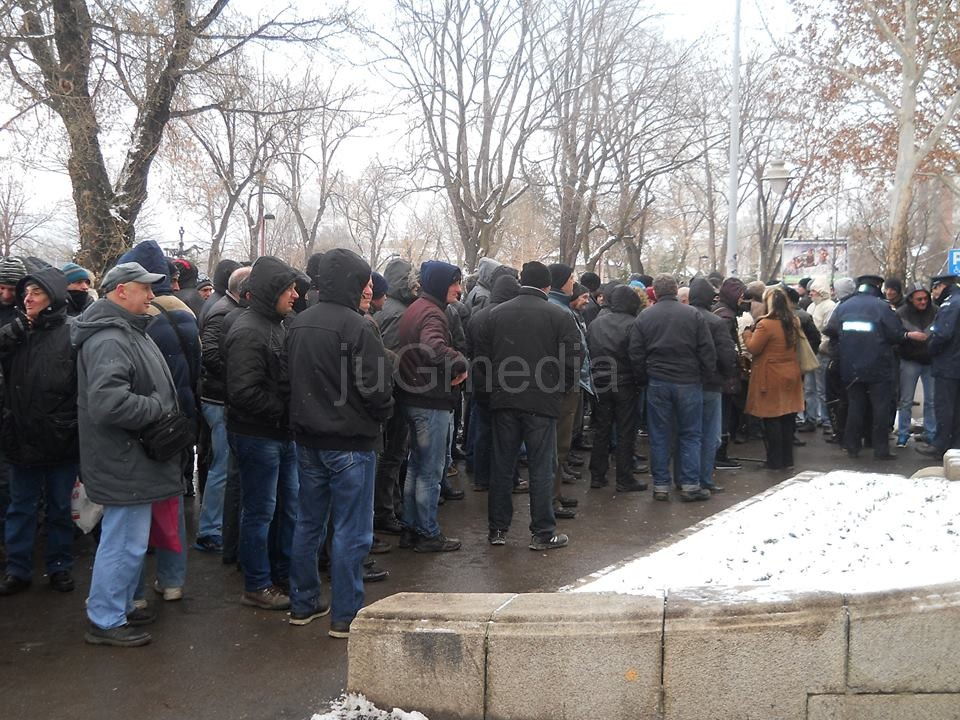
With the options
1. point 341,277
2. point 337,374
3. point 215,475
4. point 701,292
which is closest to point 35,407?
point 215,475

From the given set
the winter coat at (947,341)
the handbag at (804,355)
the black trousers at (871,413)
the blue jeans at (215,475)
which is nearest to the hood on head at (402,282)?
the blue jeans at (215,475)

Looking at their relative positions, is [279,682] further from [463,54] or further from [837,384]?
[463,54]

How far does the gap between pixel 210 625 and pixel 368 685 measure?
1644 mm

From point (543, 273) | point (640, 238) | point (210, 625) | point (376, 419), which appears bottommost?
point (210, 625)

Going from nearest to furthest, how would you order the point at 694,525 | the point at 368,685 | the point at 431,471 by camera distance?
1. the point at 368,685
2. the point at 431,471
3. the point at 694,525

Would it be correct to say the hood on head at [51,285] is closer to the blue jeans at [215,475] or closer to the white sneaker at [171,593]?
the blue jeans at [215,475]

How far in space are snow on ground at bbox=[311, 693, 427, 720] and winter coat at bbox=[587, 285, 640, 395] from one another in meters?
5.44

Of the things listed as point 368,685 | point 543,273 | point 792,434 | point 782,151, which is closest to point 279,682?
point 368,685

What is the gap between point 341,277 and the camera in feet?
16.7

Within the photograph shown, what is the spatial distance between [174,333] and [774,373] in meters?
6.57

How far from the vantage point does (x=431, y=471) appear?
6809mm

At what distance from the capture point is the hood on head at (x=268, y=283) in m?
5.52

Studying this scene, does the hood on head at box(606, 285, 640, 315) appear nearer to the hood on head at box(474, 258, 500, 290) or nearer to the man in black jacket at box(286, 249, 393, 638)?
the hood on head at box(474, 258, 500, 290)

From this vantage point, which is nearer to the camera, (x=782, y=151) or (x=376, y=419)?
(x=376, y=419)
